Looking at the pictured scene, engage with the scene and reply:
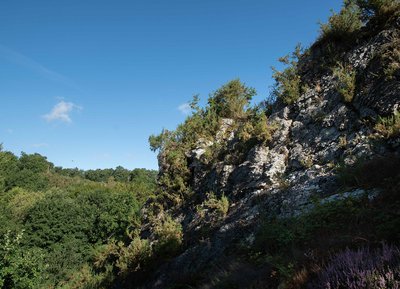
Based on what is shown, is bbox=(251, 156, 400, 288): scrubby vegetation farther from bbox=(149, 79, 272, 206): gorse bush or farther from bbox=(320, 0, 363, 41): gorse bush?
bbox=(320, 0, 363, 41): gorse bush

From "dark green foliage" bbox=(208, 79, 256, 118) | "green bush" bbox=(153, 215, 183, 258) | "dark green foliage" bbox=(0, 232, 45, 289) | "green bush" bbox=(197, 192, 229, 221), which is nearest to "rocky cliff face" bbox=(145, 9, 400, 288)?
"green bush" bbox=(197, 192, 229, 221)

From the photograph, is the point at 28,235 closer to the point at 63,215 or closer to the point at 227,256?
the point at 63,215

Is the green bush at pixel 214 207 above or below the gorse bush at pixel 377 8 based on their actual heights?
below

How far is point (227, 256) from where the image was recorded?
784 centimetres

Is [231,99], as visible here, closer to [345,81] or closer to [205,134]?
[205,134]

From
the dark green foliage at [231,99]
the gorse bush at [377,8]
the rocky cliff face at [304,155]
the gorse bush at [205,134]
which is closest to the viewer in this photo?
the rocky cliff face at [304,155]

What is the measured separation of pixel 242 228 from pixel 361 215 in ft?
12.5

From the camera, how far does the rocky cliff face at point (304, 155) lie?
8016 mm

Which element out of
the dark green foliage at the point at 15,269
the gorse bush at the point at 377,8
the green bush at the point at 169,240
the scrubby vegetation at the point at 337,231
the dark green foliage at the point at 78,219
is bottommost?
the scrubby vegetation at the point at 337,231

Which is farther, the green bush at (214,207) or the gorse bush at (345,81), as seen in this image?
the green bush at (214,207)

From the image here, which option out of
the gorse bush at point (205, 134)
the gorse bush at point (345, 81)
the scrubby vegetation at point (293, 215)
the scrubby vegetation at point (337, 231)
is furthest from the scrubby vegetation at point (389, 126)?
the gorse bush at point (205, 134)

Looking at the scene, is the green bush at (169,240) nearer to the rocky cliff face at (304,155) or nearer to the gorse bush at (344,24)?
the rocky cliff face at (304,155)

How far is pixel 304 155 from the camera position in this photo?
31.9ft

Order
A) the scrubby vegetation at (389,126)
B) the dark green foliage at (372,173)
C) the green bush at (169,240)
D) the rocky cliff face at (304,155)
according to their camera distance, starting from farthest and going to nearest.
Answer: the green bush at (169,240) < the rocky cliff face at (304,155) < the scrubby vegetation at (389,126) < the dark green foliage at (372,173)
